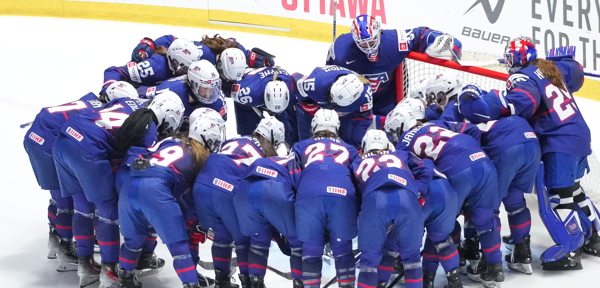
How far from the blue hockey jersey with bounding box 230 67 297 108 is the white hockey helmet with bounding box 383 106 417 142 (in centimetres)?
129

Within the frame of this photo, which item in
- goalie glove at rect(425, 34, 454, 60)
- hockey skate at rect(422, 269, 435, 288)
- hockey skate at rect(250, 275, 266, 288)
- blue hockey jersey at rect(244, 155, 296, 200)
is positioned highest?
goalie glove at rect(425, 34, 454, 60)

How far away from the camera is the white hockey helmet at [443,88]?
5219mm

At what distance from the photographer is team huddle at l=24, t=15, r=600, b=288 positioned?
4129mm

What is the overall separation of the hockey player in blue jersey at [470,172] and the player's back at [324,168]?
0.58 metres

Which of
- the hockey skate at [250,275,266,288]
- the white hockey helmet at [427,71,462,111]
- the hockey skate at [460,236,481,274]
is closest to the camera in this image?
the hockey skate at [250,275,266,288]

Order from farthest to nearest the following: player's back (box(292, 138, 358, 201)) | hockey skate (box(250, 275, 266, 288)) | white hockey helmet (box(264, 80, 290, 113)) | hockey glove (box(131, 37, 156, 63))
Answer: hockey glove (box(131, 37, 156, 63)), white hockey helmet (box(264, 80, 290, 113)), hockey skate (box(250, 275, 266, 288)), player's back (box(292, 138, 358, 201))

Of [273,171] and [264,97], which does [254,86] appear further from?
[273,171]

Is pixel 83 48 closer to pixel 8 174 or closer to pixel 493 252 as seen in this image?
pixel 8 174

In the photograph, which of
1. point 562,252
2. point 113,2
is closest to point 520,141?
point 562,252

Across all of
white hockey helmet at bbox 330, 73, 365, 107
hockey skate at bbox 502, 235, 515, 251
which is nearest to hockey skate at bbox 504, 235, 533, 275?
hockey skate at bbox 502, 235, 515, 251

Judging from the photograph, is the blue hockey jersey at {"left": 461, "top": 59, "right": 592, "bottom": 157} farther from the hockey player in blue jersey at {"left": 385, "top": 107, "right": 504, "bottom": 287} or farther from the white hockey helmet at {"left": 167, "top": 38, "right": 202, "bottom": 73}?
the white hockey helmet at {"left": 167, "top": 38, "right": 202, "bottom": 73}

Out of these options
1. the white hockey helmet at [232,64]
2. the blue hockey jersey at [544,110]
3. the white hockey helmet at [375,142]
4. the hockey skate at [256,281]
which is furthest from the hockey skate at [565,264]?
the white hockey helmet at [232,64]

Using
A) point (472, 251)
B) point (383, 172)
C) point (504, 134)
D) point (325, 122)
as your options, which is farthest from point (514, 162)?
point (325, 122)

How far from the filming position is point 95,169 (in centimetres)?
440
